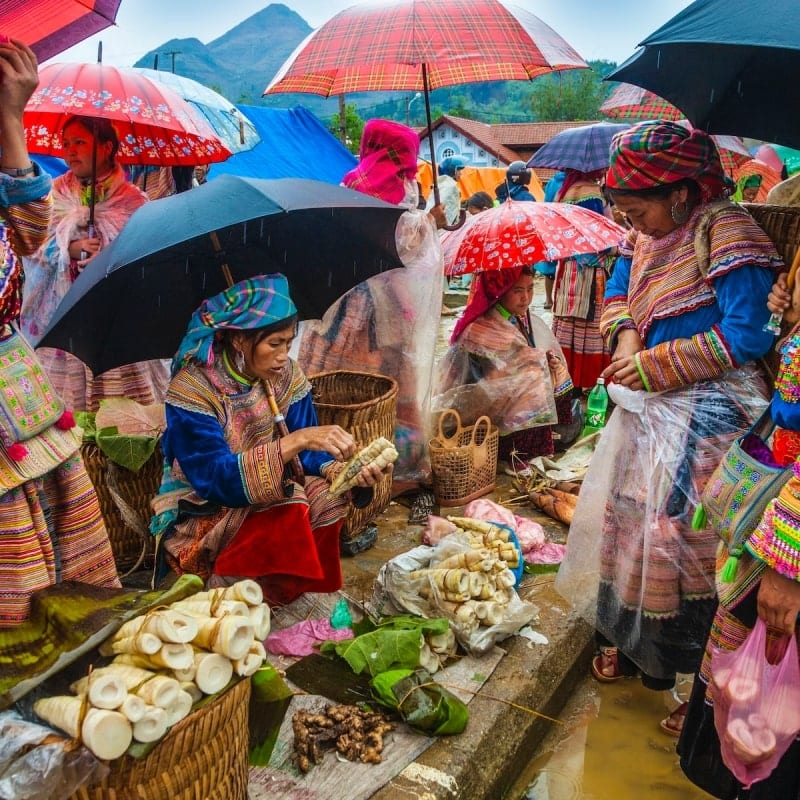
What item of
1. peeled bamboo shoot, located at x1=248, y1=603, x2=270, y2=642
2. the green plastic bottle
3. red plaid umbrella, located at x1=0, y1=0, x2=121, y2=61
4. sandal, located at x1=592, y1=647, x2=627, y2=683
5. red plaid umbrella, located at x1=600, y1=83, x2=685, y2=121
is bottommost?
sandal, located at x1=592, y1=647, x2=627, y2=683

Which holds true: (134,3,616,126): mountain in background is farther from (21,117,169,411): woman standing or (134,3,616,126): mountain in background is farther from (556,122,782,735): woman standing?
(556,122,782,735): woman standing

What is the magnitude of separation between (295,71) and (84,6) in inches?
69.3

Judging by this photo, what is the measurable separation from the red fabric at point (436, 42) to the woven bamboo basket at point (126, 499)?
224 cm

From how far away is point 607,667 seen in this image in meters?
3.24

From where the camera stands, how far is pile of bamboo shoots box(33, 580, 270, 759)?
1.67 meters

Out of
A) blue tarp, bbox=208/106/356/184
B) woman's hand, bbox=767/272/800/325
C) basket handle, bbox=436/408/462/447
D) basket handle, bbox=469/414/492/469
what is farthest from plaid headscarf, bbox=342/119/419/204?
blue tarp, bbox=208/106/356/184

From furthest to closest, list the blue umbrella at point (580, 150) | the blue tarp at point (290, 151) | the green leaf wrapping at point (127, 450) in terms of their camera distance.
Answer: the blue tarp at point (290, 151) → the blue umbrella at point (580, 150) → the green leaf wrapping at point (127, 450)

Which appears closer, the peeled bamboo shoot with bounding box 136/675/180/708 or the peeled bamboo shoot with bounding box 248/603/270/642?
the peeled bamboo shoot with bounding box 136/675/180/708

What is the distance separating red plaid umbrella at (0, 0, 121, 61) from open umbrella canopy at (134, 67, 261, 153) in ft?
6.35

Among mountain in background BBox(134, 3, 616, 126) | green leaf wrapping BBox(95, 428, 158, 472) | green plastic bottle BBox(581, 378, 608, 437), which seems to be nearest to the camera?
green leaf wrapping BBox(95, 428, 158, 472)

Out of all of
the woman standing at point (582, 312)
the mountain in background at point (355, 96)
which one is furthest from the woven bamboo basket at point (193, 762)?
the mountain in background at point (355, 96)

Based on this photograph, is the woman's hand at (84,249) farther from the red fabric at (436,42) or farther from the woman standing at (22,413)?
the woman standing at (22,413)

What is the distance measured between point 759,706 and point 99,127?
4.20 m

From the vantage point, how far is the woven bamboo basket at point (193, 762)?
5.62ft
